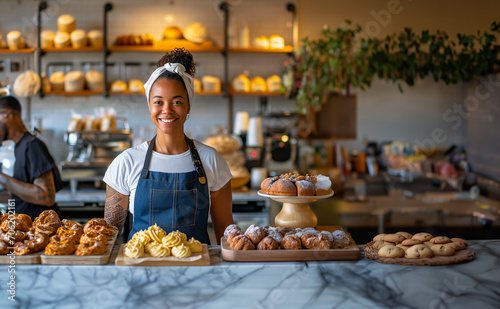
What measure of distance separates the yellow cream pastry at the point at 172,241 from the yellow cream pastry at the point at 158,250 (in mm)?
15

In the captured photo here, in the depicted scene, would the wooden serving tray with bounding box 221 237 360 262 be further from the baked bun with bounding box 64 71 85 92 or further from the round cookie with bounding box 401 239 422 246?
the baked bun with bounding box 64 71 85 92

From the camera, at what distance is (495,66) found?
4.78m

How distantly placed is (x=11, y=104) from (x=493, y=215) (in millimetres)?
3622

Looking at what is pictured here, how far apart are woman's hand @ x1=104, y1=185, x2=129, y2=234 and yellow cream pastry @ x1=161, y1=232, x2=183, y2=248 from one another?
556 millimetres

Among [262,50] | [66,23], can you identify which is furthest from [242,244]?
[66,23]

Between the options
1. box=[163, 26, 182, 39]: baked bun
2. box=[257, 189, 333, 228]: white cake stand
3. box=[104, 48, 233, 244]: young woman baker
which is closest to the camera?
box=[257, 189, 333, 228]: white cake stand

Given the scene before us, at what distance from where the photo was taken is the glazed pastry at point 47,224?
72.2 inches

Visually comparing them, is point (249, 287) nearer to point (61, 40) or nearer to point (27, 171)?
point (27, 171)

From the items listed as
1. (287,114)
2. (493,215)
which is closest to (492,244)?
(493,215)

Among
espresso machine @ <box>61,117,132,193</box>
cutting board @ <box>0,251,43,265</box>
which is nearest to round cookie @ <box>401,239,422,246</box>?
cutting board @ <box>0,251,43,265</box>

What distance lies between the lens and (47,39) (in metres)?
5.54

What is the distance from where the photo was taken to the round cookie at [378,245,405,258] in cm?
178

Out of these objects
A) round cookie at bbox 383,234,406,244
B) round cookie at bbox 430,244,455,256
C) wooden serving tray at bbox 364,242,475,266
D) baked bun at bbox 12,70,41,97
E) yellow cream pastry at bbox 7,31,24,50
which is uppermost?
yellow cream pastry at bbox 7,31,24,50

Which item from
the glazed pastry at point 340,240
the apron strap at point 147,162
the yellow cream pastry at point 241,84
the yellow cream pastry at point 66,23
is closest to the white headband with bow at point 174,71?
the apron strap at point 147,162
